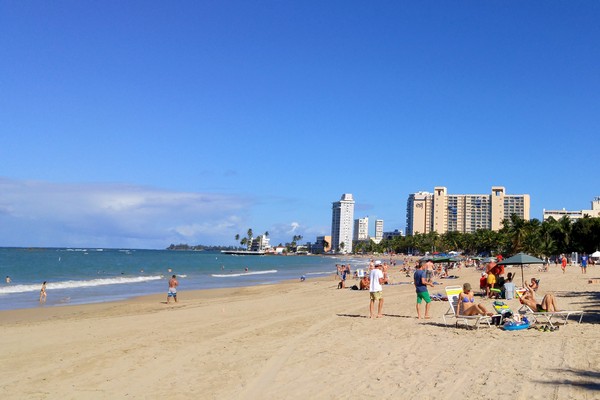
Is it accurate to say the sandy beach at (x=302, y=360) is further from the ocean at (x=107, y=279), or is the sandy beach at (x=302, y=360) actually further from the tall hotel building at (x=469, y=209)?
the tall hotel building at (x=469, y=209)

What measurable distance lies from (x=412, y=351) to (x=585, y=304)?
9.10 metres

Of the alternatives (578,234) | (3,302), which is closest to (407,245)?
(578,234)

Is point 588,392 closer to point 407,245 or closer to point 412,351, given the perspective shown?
point 412,351

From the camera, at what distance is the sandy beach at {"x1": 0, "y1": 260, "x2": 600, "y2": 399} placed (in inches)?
242

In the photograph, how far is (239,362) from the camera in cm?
781

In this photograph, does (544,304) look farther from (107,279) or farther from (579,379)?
(107,279)

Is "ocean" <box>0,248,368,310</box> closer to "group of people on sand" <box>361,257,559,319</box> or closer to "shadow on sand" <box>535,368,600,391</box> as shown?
"group of people on sand" <box>361,257,559,319</box>

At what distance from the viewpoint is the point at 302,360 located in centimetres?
775

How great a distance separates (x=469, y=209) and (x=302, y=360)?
18891 centimetres

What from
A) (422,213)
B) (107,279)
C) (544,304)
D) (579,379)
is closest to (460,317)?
(544,304)

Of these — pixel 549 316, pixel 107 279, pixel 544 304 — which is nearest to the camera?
pixel 549 316

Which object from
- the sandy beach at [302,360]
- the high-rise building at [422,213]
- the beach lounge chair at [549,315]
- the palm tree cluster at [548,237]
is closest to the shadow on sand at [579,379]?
the sandy beach at [302,360]

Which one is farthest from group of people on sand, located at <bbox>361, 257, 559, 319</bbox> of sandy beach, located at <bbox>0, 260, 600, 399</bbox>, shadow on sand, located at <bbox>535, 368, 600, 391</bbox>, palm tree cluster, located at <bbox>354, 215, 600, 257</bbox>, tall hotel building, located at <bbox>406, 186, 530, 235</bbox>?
tall hotel building, located at <bbox>406, 186, 530, 235</bbox>

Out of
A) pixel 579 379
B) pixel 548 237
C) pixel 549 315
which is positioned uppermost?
pixel 548 237
